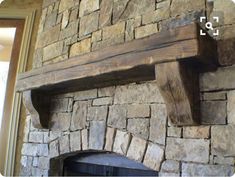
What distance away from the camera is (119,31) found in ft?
5.80

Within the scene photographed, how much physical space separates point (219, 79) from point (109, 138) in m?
0.73

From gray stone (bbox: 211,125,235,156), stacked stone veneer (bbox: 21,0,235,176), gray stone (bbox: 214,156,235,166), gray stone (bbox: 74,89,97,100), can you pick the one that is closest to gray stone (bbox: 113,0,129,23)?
stacked stone veneer (bbox: 21,0,235,176)

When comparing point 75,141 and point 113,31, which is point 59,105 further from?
point 113,31

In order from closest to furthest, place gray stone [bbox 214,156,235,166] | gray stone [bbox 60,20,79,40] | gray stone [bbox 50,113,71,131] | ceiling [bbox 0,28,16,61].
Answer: gray stone [bbox 214,156,235,166] < gray stone [bbox 50,113,71,131] < gray stone [bbox 60,20,79,40] < ceiling [bbox 0,28,16,61]

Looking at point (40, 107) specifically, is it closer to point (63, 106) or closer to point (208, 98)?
point (63, 106)

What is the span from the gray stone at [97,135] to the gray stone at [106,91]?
0.58ft

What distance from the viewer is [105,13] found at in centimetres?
191

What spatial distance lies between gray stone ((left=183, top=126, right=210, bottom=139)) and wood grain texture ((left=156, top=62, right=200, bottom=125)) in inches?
1.4

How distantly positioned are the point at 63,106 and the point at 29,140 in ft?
1.57

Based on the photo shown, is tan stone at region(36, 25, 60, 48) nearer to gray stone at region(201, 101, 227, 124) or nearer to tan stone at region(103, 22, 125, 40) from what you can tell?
tan stone at region(103, 22, 125, 40)

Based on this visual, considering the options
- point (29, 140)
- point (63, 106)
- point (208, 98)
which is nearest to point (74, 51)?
point (63, 106)

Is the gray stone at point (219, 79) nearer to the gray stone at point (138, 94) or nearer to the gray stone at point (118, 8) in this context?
the gray stone at point (138, 94)

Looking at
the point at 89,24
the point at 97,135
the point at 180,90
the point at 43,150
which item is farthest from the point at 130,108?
the point at 43,150

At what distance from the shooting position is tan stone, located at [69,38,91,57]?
1.96 meters
